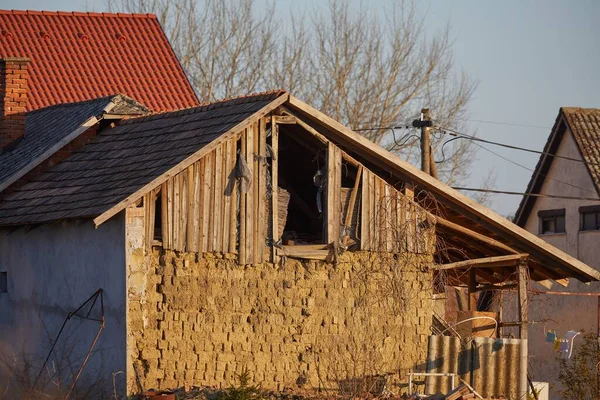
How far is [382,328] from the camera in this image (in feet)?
62.1

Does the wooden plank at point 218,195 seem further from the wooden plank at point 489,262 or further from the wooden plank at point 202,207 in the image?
the wooden plank at point 489,262

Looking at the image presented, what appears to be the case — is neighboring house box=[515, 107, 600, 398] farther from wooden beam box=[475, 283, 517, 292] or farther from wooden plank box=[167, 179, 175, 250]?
wooden plank box=[167, 179, 175, 250]

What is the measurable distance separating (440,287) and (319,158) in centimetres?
308

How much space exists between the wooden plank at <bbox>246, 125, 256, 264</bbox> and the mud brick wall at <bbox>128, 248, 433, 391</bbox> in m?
0.27

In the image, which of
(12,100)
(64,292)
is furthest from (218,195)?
(12,100)

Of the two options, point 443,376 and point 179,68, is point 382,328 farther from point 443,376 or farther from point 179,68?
point 179,68

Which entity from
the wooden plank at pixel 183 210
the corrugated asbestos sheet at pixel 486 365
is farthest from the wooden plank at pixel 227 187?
the corrugated asbestos sheet at pixel 486 365

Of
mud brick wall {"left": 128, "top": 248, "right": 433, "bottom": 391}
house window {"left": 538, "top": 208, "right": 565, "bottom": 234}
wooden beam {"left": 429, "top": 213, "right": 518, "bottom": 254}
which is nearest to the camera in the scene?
mud brick wall {"left": 128, "top": 248, "right": 433, "bottom": 391}

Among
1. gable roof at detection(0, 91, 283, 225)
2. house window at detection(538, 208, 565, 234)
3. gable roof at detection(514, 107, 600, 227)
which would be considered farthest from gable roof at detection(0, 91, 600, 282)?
house window at detection(538, 208, 565, 234)

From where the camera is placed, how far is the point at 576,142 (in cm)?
3194

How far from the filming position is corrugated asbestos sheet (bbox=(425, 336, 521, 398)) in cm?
1892

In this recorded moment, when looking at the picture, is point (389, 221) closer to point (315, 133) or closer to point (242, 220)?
point (315, 133)

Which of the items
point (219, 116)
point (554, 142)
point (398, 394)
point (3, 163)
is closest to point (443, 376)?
point (398, 394)

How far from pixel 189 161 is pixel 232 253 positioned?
156 cm
